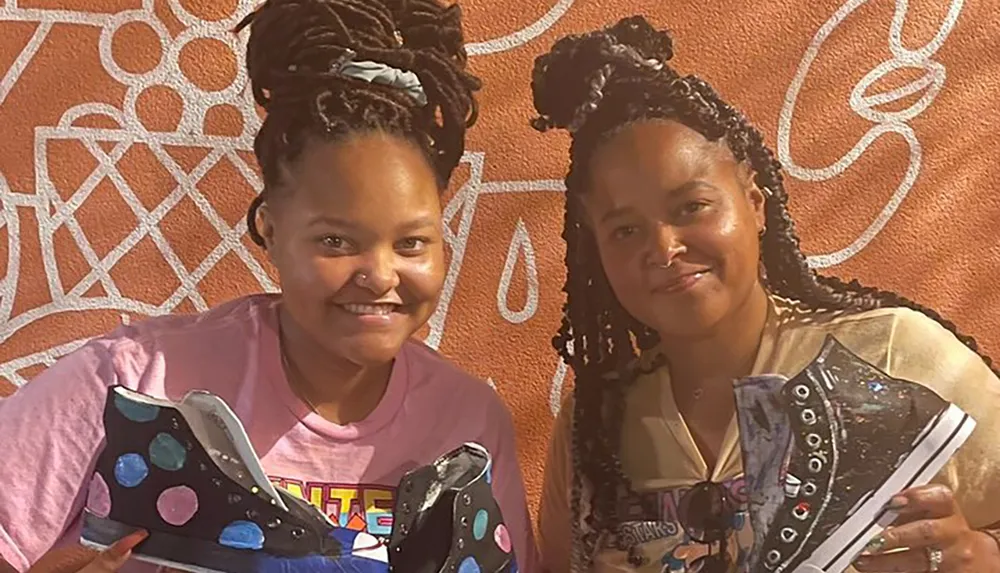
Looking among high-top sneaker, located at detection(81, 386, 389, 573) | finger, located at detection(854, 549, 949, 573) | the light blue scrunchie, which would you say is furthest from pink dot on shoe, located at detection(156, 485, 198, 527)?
finger, located at detection(854, 549, 949, 573)

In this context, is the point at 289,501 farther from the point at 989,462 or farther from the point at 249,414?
the point at 989,462

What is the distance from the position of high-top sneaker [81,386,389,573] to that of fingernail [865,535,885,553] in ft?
0.97

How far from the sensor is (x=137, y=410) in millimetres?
650

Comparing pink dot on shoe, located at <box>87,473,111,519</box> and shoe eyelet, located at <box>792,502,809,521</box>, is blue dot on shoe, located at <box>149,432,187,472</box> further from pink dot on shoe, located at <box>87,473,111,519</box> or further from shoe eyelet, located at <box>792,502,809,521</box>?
shoe eyelet, located at <box>792,502,809,521</box>

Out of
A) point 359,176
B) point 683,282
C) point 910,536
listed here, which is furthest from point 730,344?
point 359,176

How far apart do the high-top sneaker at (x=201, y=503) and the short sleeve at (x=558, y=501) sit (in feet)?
0.68

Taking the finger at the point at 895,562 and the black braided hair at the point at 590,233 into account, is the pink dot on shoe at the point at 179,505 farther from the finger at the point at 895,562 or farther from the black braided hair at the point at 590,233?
the finger at the point at 895,562

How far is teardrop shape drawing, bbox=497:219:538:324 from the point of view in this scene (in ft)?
2.99

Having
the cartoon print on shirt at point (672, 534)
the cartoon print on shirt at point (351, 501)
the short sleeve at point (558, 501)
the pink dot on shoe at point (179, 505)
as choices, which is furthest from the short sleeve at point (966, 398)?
the pink dot on shoe at point (179, 505)

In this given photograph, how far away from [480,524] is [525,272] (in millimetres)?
295

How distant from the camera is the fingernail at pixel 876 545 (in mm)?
675

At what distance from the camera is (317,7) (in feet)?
2.32

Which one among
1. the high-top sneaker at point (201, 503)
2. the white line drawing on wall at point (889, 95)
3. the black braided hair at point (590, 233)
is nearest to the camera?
the high-top sneaker at point (201, 503)

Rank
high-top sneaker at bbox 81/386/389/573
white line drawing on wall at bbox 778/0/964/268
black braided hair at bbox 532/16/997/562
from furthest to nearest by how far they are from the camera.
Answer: white line drawing on wall at bbox 778/0/964/268, black braided hair at bbox 532/16/997/562, high-top sneaker at bbox 81/386/389/573
